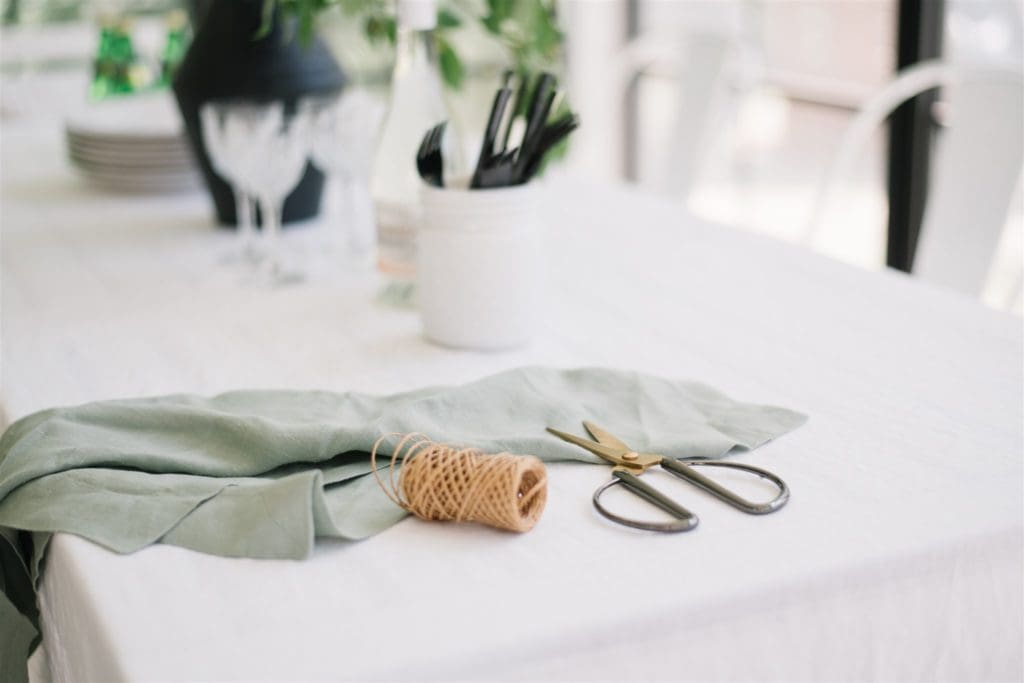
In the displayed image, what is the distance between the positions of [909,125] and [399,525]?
6.27 feet

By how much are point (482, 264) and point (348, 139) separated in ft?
1.47

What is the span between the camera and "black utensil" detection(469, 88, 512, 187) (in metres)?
1.00

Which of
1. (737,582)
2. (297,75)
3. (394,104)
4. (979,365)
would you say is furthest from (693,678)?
(297,75)

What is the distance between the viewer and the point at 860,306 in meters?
1.19

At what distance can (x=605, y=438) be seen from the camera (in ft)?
2.83

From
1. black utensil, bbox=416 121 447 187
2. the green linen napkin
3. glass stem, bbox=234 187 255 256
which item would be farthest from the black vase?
the green linen napkin

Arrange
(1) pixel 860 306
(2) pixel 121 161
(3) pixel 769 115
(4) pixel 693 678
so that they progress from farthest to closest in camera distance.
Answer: (3) pixel 769 115
(2) pixel 121 161
(1) pixel 860 306
(4) pixel 693 678

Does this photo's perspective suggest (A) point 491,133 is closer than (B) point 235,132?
Yes

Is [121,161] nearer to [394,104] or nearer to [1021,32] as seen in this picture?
[394,104]

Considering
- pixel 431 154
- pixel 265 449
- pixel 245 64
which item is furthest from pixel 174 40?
pixel 265 449

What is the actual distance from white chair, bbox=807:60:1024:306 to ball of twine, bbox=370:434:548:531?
1.00 metres

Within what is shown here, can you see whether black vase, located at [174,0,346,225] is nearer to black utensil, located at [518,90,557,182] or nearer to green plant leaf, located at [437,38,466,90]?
green plant leaf, located at [437,38,466,90]

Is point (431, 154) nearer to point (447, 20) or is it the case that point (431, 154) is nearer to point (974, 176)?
point (447, 20)

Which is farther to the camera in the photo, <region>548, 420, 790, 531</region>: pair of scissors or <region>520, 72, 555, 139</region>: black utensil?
<region>520, 72, 555, 139</region>: black utensil
